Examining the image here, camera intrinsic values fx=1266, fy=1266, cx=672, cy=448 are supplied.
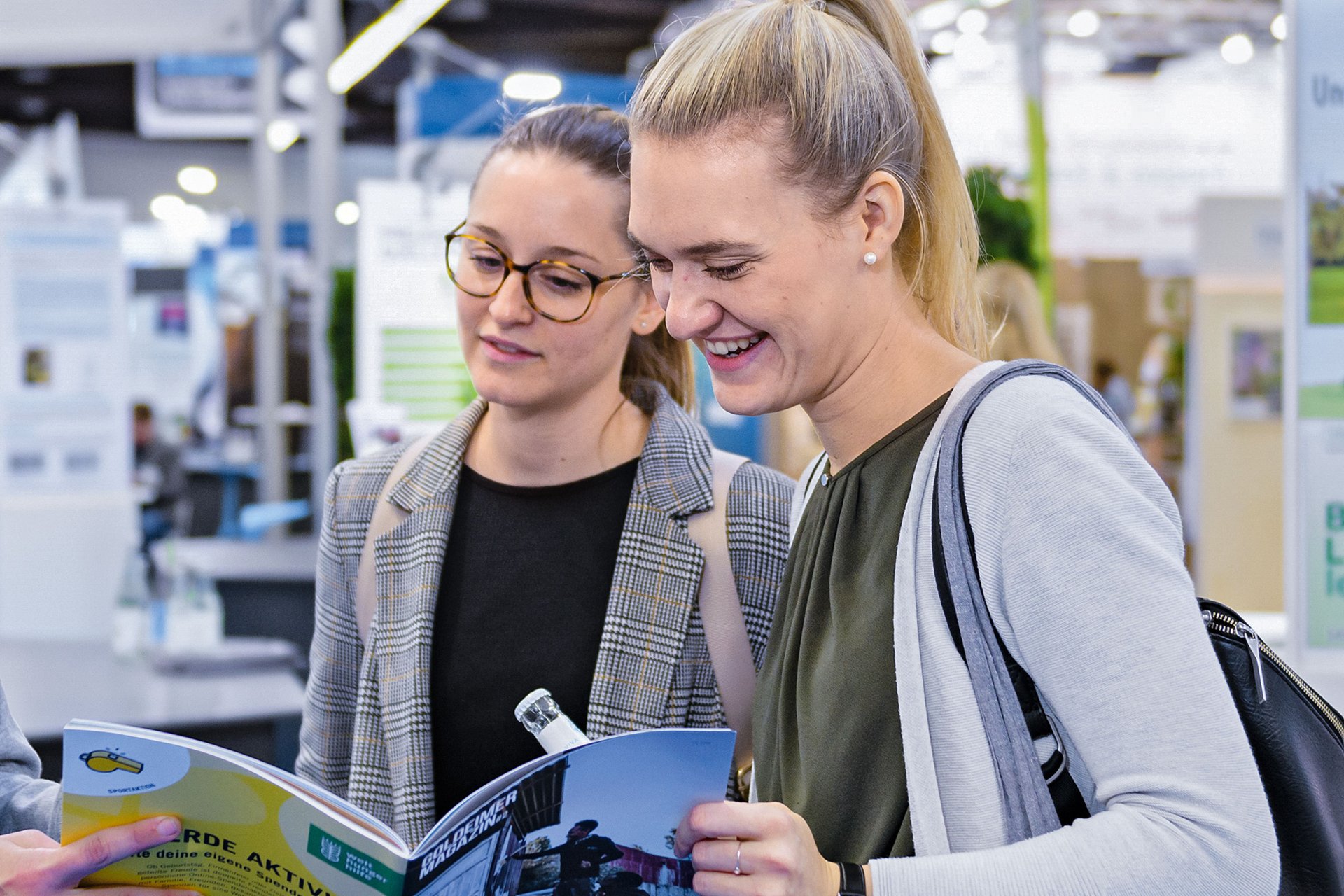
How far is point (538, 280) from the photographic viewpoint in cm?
165

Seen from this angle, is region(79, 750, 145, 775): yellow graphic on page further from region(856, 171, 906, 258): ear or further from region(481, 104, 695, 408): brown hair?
region(481, 104, 695, 408): brown hair

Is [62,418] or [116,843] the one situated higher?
[62,418]

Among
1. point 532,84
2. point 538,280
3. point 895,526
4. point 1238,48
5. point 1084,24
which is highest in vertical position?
point 1084,24

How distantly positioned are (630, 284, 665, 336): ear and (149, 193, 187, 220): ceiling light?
54.1ft

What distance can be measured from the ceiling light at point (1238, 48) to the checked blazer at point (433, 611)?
9.89 meters

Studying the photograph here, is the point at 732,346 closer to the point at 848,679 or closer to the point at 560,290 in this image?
the point at 848,679

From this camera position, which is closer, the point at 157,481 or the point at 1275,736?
the point at 1275,736

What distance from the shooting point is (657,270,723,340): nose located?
3.75ft

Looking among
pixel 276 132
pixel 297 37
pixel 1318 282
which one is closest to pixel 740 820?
pixel 1318 282

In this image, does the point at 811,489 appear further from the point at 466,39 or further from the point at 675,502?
the point at 466,39

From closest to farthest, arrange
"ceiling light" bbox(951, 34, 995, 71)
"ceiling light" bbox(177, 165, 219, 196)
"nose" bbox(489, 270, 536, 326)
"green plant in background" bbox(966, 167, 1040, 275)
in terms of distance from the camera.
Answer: "nose" bbox(489, 270, 536, 326) < "green plant in background" bbox(966, 167, 1040, 275) < "ceiling light" bbox(951, 34, 995, 71) < "ceiling light" bbox(177, 165, 219, 196)

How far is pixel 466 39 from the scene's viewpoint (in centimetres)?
1227

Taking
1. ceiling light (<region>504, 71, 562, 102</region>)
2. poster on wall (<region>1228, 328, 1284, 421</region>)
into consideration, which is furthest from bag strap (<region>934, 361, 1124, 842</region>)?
ceiling light (<region>504, 71, 562, 102</region>)

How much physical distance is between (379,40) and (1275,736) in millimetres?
5105
